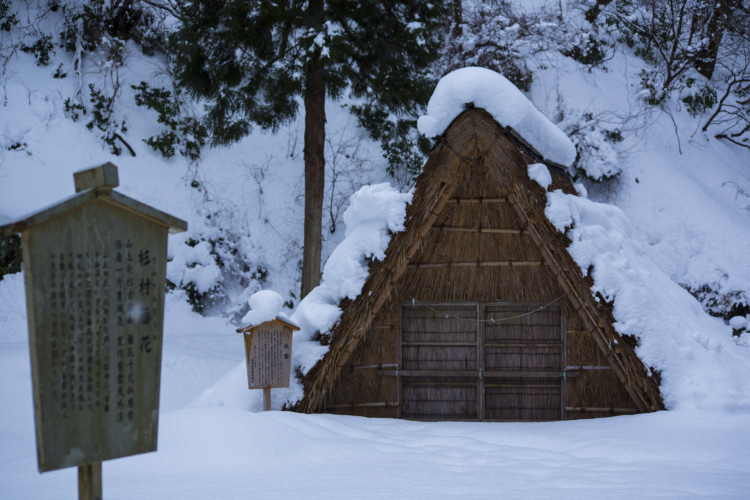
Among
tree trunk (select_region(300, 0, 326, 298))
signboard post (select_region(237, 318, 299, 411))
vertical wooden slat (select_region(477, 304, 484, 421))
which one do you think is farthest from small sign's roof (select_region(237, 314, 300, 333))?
tree trunk (select_region(300, 0, 326, 298))

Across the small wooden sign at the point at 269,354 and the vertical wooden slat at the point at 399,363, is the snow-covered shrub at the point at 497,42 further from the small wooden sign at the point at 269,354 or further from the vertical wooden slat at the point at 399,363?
the small wooden sign at the point at 269,354

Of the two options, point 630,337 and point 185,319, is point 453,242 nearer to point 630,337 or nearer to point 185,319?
point 630,337

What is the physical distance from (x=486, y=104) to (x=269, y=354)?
2.69 m

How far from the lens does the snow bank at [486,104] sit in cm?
446

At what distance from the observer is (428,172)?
461cm

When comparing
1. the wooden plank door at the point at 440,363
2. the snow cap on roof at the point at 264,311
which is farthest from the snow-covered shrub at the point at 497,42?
the snow cap on roof at the point at 264,311

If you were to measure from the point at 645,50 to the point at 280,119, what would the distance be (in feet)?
31.5

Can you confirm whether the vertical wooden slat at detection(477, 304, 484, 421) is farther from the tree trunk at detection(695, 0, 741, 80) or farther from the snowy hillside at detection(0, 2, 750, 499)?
the tree trunk at detection(695, 0, 741, 80)

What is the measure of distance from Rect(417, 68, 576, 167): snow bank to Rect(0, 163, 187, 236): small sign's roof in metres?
3.15

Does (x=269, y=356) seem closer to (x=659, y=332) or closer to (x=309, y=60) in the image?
(x=659, y=332)

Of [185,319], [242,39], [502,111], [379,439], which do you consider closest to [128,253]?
[379,439]

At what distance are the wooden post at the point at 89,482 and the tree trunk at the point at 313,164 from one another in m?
6.01

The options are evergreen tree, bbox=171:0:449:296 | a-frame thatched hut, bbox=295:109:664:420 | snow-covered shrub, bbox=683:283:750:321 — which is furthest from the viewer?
snow-covered shrub, bbox=683:283:750:321

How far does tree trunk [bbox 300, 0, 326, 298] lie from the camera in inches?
308
